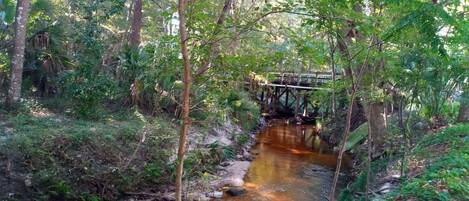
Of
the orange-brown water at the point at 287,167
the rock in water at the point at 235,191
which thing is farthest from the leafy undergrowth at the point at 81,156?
the orange-brown water at the point at 287,167

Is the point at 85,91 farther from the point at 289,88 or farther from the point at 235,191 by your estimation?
the point at 289,88

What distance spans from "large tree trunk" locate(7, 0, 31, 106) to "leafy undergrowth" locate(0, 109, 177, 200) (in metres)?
0.68

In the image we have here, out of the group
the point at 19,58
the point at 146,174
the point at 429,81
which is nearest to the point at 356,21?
the point at 429,81

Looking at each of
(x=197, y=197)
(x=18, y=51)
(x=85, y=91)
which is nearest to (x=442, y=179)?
(x=197, y=197)

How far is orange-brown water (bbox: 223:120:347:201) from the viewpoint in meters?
8.80

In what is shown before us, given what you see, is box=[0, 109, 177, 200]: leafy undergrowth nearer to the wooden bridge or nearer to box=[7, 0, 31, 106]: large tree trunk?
box=[7, 0, 31, 106]: large tree trunk

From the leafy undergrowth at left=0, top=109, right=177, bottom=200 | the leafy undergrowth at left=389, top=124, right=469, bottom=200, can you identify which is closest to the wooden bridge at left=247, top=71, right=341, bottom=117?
the leafy undergrowth at left=0, top=109, right=177, bottom=200

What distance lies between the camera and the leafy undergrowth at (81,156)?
6.27 m

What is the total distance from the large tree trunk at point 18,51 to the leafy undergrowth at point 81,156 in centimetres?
68

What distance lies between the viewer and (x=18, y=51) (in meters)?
Result: 8.65

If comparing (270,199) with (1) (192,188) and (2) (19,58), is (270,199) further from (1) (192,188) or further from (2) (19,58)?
(2) (19,58)

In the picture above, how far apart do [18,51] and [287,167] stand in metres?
6.93

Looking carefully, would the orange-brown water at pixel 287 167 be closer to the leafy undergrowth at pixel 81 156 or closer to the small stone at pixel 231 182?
the small stone at pixel 231 182

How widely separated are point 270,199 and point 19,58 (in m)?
5.80
